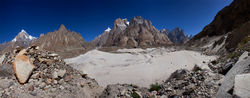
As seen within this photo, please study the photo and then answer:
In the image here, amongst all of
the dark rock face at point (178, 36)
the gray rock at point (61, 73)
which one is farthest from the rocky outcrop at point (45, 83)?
the dark rock face at point (178, 36)

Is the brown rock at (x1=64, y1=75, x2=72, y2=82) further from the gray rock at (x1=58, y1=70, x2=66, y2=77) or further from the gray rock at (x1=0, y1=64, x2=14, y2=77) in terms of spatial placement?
the gray rock at (x1=0, y1=64, x2=14, y2=77)

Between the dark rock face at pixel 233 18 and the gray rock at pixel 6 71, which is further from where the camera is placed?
the dark rock face at pixel 233 18

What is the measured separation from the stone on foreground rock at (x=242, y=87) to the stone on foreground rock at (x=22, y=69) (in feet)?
15.9

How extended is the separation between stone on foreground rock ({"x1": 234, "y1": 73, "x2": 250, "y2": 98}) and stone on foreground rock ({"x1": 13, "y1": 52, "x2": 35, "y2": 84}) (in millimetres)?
4845

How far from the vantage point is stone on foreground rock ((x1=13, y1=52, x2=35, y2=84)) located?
10.1 feet

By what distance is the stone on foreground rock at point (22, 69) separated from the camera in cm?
307

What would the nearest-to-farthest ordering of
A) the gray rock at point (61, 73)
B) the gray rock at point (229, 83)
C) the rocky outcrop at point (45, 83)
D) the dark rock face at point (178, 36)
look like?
the gray rock at point (229, 83) → the rocky outcrop at point (45, 83) → the gray rock at point (61, 73) → the dark rock face at point (178, 36)

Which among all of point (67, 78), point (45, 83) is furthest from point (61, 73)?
point (45, 83)

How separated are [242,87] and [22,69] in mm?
5216

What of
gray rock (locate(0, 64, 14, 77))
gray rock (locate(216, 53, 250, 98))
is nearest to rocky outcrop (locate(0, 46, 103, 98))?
gray rock (locate(0, 64, 14, 77))

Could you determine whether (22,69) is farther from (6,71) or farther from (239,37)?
(239,37)

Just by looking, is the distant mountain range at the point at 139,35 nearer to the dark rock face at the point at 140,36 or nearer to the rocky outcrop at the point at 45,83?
the dark rock face at the point at 140,36

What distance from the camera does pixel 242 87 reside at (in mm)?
1446

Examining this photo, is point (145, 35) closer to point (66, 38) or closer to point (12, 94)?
point (66, 38)
